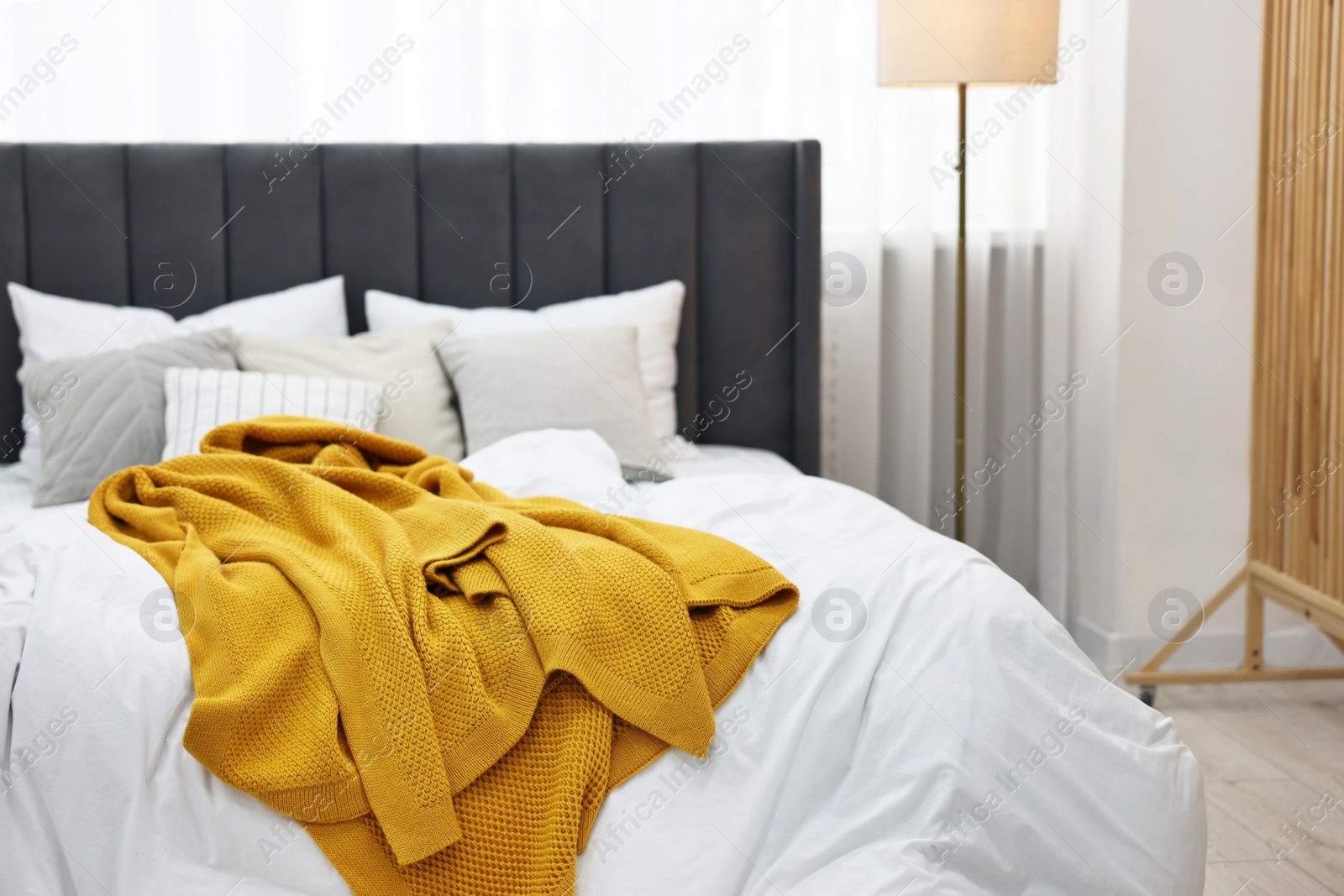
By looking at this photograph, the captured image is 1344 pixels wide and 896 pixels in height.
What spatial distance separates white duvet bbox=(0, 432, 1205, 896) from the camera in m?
1.13

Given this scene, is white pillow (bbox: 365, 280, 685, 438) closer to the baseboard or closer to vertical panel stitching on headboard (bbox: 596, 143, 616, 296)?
vertical panel stitching on headboard (bbox: 596, 143, 616, 296)

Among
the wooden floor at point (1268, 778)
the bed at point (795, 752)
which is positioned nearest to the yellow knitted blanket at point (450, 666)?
the bed at point (795, 752)

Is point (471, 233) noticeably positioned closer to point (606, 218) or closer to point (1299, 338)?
point (606, 218)

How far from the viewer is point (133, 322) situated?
2.39 m

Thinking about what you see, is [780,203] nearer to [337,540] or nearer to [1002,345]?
[1002,345]

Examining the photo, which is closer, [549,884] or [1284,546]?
[549,884]

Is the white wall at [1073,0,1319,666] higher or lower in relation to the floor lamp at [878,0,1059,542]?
lower

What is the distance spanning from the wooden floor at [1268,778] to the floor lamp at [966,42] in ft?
4.52

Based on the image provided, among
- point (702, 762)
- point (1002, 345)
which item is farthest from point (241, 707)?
point (1002, 345)

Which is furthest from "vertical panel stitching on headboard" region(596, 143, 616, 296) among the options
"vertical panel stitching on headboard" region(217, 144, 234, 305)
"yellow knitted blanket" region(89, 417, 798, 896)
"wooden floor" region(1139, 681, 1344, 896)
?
"wooden floor" region(1139, 681, 1344, 896)

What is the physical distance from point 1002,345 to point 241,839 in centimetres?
Result: 228

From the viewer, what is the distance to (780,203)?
2.70 meters

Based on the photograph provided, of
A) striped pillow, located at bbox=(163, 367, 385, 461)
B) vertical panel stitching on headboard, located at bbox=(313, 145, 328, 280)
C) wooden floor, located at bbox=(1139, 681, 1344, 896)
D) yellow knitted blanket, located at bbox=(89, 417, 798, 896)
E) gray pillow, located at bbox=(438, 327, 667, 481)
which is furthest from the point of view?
vertical panel stitching on headboard, located at bbox=(313, 145, 328, 280)

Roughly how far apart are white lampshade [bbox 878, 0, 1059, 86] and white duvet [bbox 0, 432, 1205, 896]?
4.57 ft
